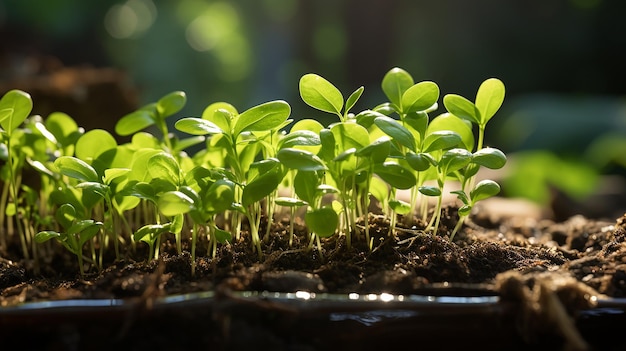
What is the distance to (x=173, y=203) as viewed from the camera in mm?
740

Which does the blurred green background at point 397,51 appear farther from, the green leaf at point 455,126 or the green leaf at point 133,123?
the green leaf at point 133,123

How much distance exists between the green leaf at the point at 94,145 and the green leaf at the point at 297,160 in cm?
40

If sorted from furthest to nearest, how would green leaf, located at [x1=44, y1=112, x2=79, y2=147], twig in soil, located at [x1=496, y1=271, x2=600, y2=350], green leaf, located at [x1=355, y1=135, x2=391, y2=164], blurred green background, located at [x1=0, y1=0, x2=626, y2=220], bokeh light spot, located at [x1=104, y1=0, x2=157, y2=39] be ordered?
bokeh light spot, located at [x1=104, y1=0, x2=157, y2=39] → blurred green background, located at [x1=0, y1=0, x2=626, y2=220] → green leaf, located at [x1=44, y1=112, x2=79, y2=147] → green leaf, located at [x1=355, y1=135, x2=391, y2=164] → twig in soil, located at [x1=496, y1=271, x2=600, y2=350]

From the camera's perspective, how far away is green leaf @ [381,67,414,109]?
94 centimetres

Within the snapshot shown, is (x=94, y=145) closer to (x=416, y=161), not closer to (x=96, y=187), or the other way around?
(x=96, y=187)

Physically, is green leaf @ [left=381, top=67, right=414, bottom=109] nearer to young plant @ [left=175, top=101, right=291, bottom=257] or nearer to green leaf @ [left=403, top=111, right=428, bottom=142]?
green leaf @ [left=403, top=111, right=428, bottom=142]

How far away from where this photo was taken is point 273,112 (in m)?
0.86

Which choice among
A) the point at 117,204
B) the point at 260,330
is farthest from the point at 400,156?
the point at 117,204

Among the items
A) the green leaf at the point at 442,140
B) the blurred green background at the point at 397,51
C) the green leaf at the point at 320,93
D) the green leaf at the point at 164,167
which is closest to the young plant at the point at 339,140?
the green leaf at the point at 320,93

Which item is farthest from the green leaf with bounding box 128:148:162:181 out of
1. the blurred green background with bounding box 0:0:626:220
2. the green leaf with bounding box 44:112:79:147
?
the blurred green background with bounding box 0:0:626:220

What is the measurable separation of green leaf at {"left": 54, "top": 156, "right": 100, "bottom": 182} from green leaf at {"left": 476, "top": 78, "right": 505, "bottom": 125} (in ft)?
1.98

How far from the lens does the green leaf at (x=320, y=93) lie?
0.90m

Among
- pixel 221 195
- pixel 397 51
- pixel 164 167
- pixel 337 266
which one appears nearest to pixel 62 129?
pixel 164 167

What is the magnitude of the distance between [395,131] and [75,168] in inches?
18.2
